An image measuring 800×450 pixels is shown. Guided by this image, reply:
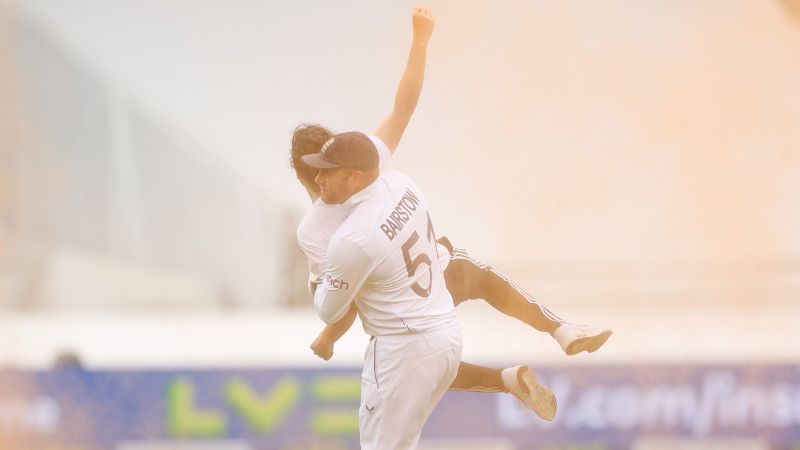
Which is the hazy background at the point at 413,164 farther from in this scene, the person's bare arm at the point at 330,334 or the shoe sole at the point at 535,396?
the shoe sole at the point at 535,396

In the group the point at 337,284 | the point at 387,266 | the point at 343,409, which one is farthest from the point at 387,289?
the point at 343,409

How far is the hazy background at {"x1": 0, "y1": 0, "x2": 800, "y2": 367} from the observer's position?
6.96 m

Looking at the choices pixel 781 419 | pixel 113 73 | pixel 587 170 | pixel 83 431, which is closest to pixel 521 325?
pixel 587 170

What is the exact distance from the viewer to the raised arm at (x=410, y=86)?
416cm

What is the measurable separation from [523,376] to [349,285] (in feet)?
2.36

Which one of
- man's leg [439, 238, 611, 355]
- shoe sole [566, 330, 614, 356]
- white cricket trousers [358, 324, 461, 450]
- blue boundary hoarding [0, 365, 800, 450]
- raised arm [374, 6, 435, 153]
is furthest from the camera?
blue boundary hoarding [0, 365, 800, 450]

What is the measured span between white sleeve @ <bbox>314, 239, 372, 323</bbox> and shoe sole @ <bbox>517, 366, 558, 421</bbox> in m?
0.67

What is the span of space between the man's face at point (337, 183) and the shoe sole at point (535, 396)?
0.87 metres

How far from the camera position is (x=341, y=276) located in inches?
149

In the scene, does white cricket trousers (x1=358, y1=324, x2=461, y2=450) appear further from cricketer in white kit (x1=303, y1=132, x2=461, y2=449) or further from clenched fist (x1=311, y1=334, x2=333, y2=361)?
clenched fist (x1=311, y1=334, x2=333, y2=361)

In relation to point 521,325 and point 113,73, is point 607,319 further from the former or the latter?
point 113,73

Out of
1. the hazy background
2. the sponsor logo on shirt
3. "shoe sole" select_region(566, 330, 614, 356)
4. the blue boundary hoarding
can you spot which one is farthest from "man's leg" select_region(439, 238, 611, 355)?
the blue boundary hoarding

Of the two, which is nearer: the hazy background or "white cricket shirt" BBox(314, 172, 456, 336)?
"white cricket shirt" BBox(314, 172, 456, 336)

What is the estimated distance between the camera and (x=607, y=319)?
770cm
